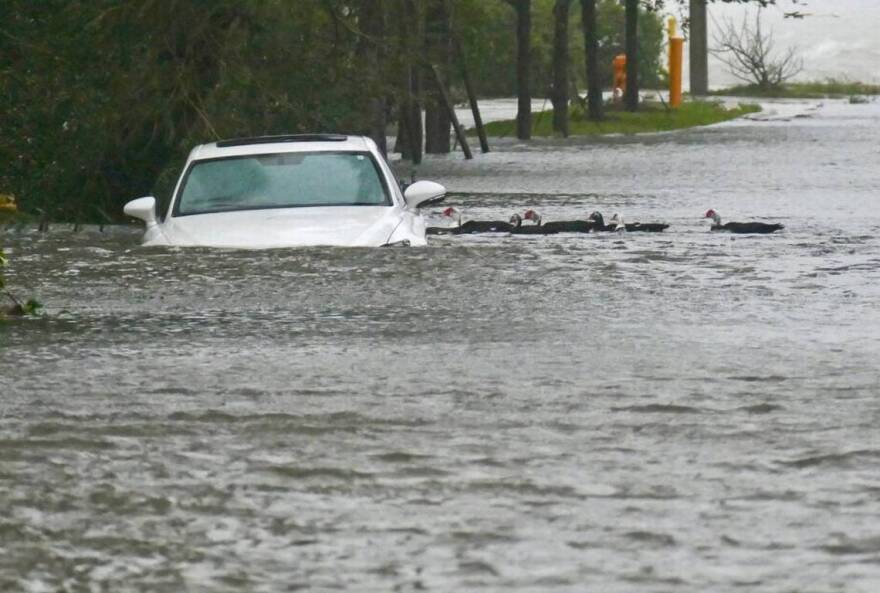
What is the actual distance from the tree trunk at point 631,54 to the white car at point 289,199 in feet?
122

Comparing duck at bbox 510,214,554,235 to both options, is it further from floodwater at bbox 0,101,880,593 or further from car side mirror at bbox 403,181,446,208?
car side mirror at bbox 403,181,446,208

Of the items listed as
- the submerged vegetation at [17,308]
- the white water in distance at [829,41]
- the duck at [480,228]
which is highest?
the submerged vegetation at [17,308]

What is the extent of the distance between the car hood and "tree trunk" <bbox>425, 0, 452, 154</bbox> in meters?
14.5

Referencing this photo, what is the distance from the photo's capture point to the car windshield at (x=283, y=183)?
1636cm

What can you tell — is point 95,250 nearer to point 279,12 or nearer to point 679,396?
point 279,12

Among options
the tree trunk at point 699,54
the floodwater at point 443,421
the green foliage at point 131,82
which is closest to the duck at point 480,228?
the floodwater at point 443,421

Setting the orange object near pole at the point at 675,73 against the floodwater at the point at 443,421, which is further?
the orange object near pole at the point at 675,73

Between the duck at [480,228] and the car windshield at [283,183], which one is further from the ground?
A: the car windshield at [283,183]

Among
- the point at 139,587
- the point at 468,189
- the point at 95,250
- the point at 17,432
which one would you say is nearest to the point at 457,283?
the point at 95,250

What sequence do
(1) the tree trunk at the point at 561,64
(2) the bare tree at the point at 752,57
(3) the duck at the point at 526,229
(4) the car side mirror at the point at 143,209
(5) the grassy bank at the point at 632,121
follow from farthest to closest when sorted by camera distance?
(2) the bare tree at the point at 752,57 → (5) the grassy bank at the point at 632,121 → (1) the tree trunk at the point at 561,64 → (3) the duck at the point at 526,229 → (4) the car side mirror at the point at 143,209

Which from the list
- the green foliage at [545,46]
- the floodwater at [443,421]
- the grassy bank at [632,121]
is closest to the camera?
the floodwater at [443,421]

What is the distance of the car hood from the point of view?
1545cm

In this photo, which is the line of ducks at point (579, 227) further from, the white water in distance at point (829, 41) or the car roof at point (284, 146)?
the white water in distance at point (829, 41)

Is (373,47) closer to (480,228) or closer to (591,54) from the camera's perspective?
(480,228)
